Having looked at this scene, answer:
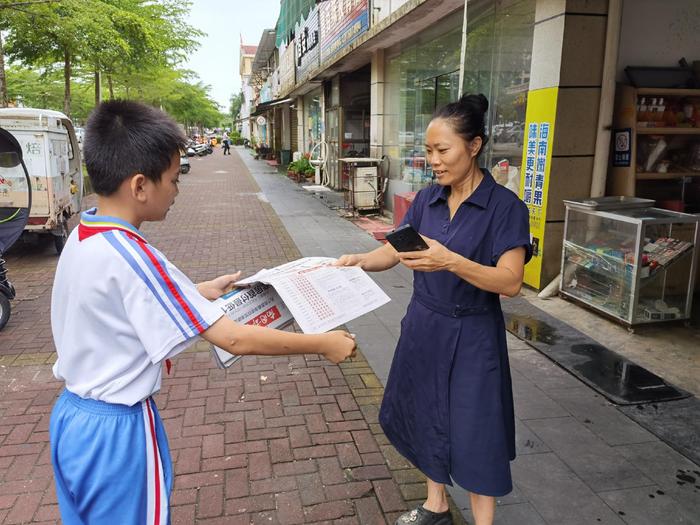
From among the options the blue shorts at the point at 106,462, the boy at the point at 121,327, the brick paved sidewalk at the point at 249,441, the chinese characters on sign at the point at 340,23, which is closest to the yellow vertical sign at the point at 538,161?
the brick paved sidewalk at the point at 249,441

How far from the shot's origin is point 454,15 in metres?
7.82

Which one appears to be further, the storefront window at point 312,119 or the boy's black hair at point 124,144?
the storefront window at point 312,119

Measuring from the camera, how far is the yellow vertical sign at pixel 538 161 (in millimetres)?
5504

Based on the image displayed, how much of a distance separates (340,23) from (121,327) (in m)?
12.2

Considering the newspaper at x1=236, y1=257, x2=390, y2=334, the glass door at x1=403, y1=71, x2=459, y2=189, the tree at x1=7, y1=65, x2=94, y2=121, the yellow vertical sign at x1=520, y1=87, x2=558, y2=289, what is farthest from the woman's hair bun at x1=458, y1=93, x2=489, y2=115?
the tree at x1=7, y1=65, x2=94, y2=121

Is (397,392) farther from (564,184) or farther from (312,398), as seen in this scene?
(564,184)

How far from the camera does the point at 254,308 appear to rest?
6.33ft

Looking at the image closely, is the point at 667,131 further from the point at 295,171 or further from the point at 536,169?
the point at 295,171

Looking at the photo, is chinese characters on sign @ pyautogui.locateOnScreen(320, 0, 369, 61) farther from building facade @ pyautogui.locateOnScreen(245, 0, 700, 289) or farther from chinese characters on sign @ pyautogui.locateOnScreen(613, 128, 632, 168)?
chinese characters on sign @ pyautogui.locateOnScreen(613, 128, 632, 168)

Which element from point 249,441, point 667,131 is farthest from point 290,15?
point 249,441

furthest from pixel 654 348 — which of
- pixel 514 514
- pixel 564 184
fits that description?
pixel 514 514

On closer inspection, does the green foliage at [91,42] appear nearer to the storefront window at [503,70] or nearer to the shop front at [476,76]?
the shop front at [476,76]

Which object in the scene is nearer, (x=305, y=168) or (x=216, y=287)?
(x=216, y=287)

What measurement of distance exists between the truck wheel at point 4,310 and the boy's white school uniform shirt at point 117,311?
14.1ft
